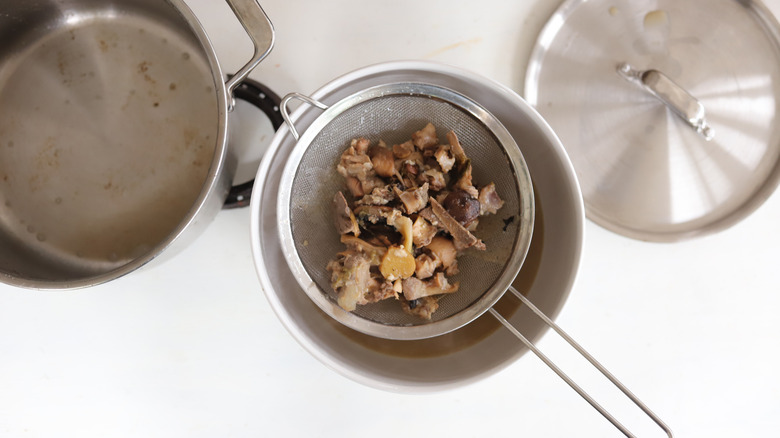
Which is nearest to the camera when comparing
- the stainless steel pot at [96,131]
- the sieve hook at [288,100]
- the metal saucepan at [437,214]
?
the sieve hook at [288,100]

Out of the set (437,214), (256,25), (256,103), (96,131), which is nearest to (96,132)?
(96,131)

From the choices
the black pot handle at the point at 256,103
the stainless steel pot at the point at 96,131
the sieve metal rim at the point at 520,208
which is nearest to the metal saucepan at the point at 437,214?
the sieve metal rim at the point at 520,208

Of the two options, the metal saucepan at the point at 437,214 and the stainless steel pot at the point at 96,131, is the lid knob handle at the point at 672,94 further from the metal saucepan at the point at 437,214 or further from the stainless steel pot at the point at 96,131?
the stainless steel pot at the point at 96,131

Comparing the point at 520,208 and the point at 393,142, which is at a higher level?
the point at 393,142

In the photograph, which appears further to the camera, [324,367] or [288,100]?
[324,367]

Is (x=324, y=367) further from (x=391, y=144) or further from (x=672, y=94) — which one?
(x=672, y=94)

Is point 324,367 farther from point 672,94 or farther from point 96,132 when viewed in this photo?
point 672,94

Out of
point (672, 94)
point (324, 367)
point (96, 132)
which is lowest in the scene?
point (324, 367)
